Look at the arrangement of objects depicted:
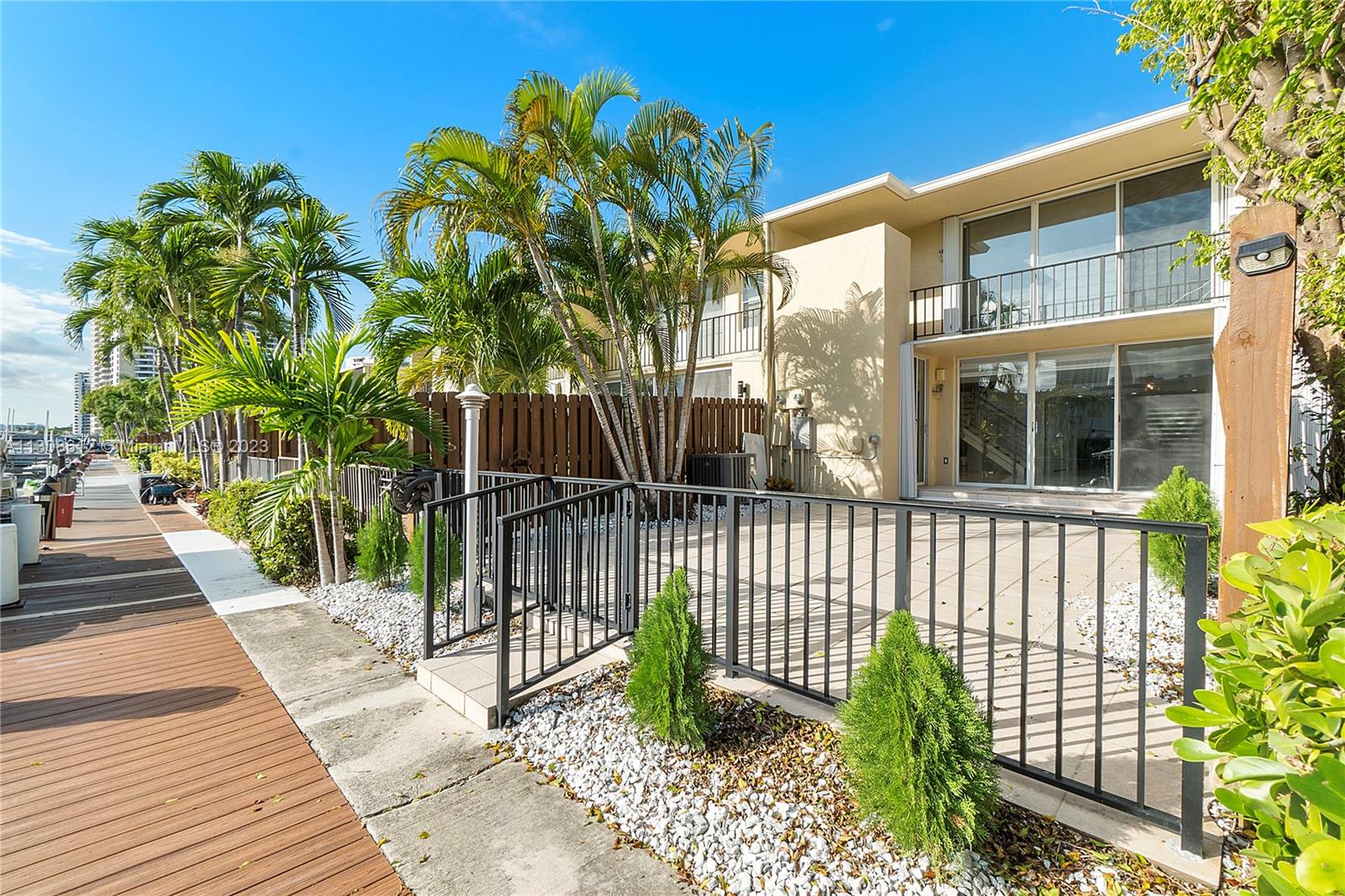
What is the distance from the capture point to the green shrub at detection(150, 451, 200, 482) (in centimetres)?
1587

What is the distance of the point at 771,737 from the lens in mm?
2516

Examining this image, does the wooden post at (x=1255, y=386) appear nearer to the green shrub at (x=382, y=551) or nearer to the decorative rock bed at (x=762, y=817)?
the decorative rock bed at (x=762, y=817)

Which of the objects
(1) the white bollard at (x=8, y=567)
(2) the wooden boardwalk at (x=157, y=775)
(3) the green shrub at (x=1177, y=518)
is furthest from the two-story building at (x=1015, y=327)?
(1) the white bollard at (x=8, y=567)

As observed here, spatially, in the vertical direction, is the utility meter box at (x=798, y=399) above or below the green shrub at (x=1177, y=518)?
above

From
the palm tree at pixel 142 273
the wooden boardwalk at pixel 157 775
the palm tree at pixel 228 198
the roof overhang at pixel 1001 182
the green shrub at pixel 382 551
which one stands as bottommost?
the wooden boardwalk at pixel 157 775

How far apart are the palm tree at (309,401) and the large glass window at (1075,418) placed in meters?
9.94

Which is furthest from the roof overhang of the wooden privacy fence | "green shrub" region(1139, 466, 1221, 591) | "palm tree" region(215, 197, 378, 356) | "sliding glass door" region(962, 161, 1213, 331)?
"palm tree" region(215, 197, 378, 356)

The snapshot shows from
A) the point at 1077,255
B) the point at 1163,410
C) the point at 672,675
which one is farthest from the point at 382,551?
the point at 1077,255

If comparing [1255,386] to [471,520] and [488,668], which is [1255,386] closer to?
[488,668]

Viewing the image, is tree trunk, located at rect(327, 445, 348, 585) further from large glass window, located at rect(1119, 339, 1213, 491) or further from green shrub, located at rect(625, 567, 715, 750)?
large glass window, located at rect(1119, 339, 1213, 491)

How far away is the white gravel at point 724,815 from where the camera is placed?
175 centimetres

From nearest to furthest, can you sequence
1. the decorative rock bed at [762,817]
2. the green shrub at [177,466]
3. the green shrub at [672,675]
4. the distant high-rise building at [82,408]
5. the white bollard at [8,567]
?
the decorative rock bed at [762,817] → the green shrub at [672,675] → the white bollard at [8,567] → the green shrub at [177,466] → the distant high-rise building at [82,408]

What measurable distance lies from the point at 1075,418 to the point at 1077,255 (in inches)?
109

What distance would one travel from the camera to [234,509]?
7988 mm
